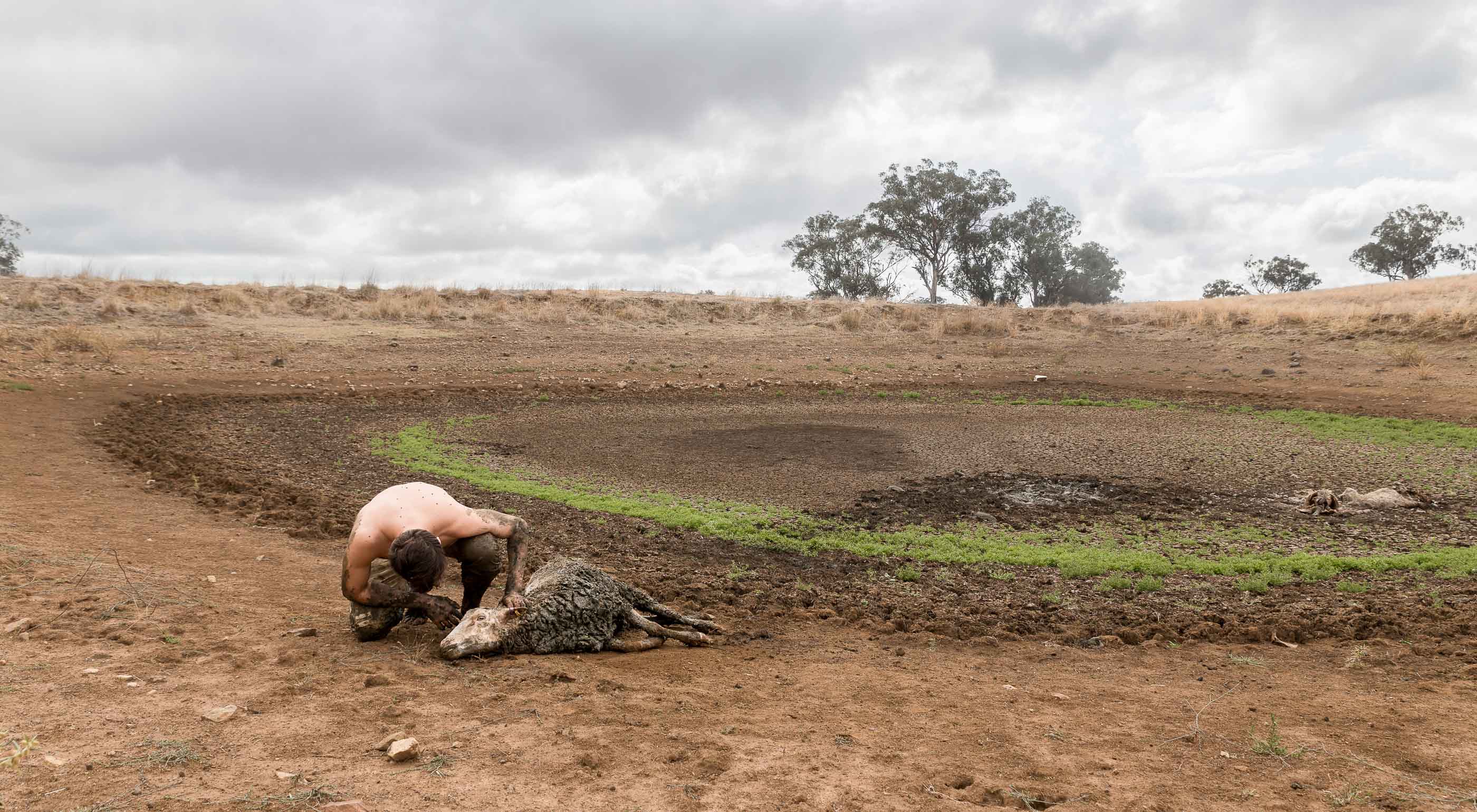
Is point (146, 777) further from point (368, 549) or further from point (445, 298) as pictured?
point (445, 298)

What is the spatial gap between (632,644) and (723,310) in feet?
90.9

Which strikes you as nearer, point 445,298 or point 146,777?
point 146,777

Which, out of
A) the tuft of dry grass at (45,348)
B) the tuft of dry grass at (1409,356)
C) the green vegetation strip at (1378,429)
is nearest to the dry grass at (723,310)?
the tuft of dry grass at (1409,356)

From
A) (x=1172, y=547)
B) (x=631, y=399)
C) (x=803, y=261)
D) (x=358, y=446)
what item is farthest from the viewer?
(x=803, y=261)

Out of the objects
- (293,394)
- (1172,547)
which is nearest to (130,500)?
(293,394)

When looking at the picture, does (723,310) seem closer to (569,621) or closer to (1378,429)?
(1378,429)

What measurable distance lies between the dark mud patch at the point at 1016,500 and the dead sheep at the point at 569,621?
4420 mm

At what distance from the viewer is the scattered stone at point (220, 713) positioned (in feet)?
14.0

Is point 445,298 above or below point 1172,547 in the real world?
above

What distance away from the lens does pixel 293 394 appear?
60.0 feet

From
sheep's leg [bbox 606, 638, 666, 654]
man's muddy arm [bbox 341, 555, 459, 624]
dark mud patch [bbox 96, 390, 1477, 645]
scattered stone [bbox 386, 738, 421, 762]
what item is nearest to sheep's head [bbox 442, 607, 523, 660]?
man's muddy arm [bbox 341, 555, 459, 624]

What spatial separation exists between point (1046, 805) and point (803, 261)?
51990 mm

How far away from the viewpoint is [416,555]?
204 inches

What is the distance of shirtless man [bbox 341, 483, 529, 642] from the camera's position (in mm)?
5262
